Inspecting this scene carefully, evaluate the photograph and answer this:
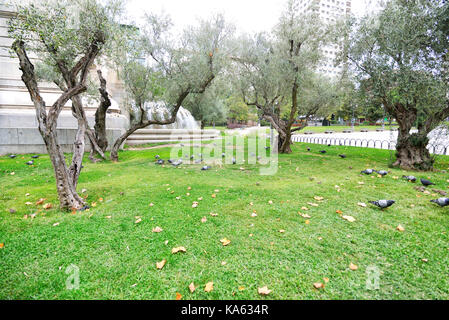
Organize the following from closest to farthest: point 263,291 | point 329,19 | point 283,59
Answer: point 263,291 < point 329,19 < point 283,59

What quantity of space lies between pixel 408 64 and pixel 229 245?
887cm

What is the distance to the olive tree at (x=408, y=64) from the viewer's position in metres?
7.55

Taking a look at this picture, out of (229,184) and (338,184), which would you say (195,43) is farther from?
(338,184)

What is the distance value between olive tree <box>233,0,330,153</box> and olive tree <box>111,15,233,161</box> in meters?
2.20

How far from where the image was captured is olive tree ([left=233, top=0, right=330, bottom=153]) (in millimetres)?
10664

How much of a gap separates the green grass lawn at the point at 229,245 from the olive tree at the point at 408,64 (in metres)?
3.86

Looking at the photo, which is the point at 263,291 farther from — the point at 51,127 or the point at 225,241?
the point at 51,127

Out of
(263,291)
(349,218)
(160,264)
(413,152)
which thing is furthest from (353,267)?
(413,152)

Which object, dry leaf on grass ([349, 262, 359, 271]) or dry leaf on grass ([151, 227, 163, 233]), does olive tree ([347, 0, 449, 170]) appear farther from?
dry leaf on grass ([151, 227, 163, 233])

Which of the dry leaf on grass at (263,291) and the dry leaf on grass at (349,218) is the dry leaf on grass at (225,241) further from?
the dry leaf on grass at (349,218)

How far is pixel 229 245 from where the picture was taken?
3.27m

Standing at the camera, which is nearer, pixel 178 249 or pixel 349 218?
pixel 178 249

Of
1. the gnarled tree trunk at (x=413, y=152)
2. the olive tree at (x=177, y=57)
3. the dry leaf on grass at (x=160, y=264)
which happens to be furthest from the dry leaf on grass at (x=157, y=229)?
the gnarled tree trunk at (x=413, y=152)
